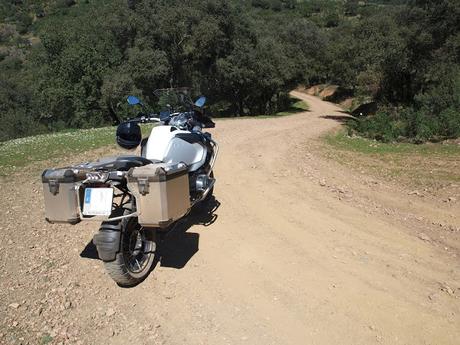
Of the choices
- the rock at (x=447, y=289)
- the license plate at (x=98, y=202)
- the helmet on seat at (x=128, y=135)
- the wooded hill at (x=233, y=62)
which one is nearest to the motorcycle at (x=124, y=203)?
the license plate at (x=98, y=202)

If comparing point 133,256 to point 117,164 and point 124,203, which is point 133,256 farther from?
point 117,164

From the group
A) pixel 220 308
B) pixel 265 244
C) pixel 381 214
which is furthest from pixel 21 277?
pixel 381 214

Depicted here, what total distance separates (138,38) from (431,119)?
60.1ft

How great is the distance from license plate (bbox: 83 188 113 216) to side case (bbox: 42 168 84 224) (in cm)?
12

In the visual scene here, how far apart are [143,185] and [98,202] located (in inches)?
20.1

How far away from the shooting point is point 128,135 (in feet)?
18.1

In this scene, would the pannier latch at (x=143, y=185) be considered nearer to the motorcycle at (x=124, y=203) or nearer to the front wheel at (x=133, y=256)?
the motorcycle at (x=124, y=203)

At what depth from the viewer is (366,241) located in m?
4.89

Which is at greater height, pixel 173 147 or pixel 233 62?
pixel 233 62

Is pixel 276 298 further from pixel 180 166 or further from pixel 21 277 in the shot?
pixel 21 277

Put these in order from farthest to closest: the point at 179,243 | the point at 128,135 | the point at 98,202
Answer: the point at 128,135 → the point at 179,243 → the point at 98,202

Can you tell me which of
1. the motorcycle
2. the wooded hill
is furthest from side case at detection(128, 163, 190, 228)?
the wooded hill

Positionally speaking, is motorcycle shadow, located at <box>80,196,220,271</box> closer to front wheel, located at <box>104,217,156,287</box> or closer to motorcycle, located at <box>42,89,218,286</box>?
front wheel, located at <box>104,217,156,287</box>

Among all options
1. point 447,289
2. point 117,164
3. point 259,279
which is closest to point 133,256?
point 117,164
